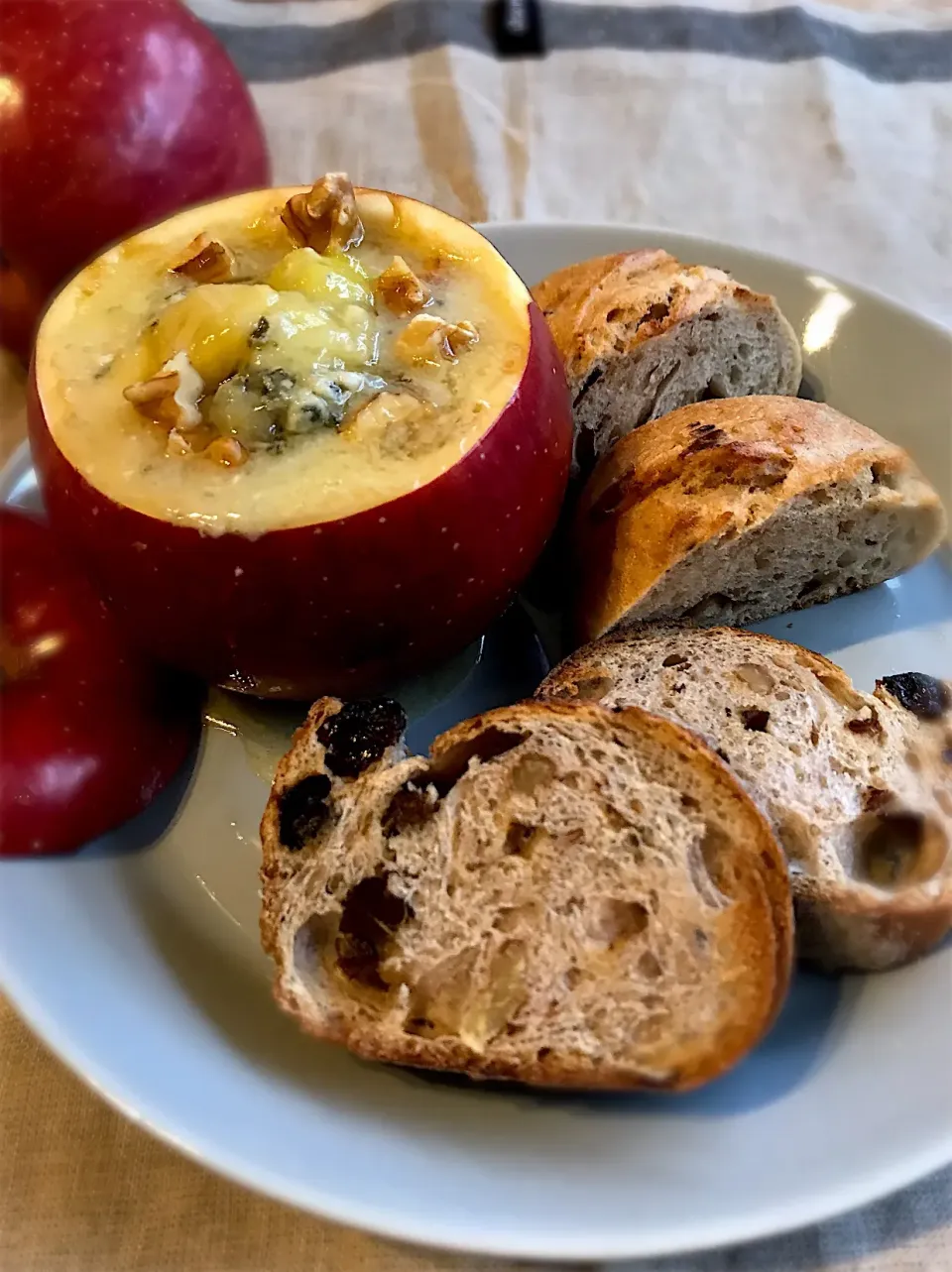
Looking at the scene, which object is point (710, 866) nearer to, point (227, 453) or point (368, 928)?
point (368, 928)

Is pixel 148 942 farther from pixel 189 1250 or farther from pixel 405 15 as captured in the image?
pixel 405 15

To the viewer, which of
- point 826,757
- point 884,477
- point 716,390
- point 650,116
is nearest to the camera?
point 826,757

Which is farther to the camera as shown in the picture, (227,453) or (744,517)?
(744,517)

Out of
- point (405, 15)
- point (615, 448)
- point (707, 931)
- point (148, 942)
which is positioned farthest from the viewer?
point (405, 15)

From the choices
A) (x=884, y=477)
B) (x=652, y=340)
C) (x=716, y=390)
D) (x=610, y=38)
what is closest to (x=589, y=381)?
(x=652, y=340)

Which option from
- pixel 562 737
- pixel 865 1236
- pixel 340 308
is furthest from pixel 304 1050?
pixel 340 308

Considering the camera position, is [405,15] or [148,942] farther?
[405,15]

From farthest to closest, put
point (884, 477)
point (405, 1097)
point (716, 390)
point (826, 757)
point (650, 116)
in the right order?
1. point (650, 116)
2. point (716, 390)
3. point (884, 477)
4. point (826, 757)
5. point (405, 1097)
